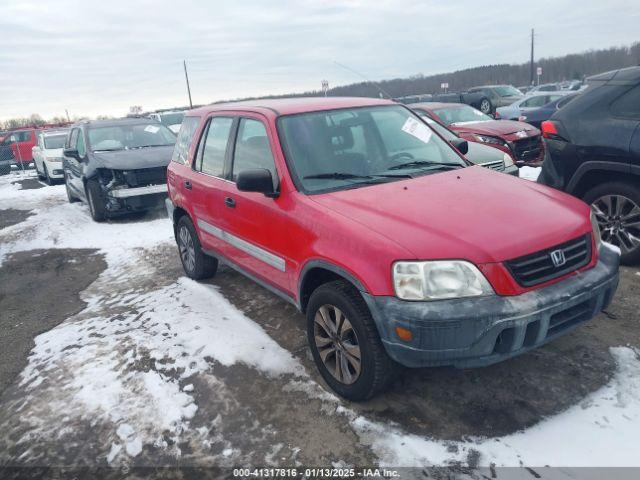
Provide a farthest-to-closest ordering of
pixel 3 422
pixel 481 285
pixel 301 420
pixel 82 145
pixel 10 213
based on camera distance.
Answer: pixel 10 213, pixel 82 145, pixel 3 422, pixel 301 420, pixel 481 285

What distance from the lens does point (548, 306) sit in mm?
2676

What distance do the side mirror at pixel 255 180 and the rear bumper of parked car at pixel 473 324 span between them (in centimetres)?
116

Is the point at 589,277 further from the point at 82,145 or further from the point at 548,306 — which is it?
the point at 82,145

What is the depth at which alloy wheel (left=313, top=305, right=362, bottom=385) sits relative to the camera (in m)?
3.03

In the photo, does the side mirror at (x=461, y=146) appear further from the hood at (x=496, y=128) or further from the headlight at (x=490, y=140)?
the hood at (x=496, y=128)

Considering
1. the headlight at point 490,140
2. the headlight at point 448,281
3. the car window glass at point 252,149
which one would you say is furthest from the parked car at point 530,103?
the headlight at point 448,281

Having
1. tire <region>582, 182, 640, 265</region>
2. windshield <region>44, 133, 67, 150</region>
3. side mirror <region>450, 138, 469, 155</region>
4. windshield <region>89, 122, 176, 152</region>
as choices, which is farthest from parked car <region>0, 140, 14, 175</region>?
tire <region>582, 182, 640, 265</region>

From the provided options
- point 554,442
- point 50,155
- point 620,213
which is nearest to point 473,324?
point 554,442

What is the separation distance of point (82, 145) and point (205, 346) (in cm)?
764

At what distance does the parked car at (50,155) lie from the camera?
48.9 ft

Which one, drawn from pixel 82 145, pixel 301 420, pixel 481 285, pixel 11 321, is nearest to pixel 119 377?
pixel 301 420

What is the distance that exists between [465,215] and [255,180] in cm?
141

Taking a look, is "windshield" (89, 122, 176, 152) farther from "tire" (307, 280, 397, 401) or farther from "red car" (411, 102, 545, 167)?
"tire" (307, 280, 397, 401)

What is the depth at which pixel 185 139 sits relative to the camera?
5.34 metres
